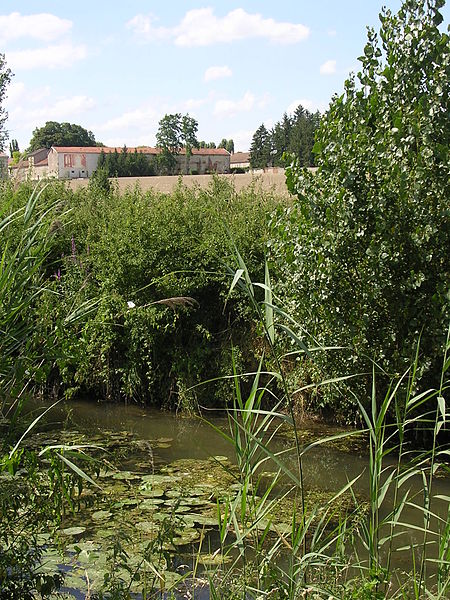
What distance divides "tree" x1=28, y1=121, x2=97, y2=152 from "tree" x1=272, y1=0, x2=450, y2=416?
69.8 meters

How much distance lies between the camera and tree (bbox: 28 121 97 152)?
78.5 meters

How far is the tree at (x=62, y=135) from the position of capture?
78500mm

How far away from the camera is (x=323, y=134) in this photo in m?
7.85

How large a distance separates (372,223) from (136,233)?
3.98m

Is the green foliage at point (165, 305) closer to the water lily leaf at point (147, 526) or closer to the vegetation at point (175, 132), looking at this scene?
the water lily leaf at point (147, 526)

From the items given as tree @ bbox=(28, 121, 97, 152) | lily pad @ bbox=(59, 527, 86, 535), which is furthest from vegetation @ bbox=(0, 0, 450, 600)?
tree @ bbox=(28, 121, 97, 152)

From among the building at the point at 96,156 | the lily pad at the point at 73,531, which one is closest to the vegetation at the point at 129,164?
the building at the point at 96,156

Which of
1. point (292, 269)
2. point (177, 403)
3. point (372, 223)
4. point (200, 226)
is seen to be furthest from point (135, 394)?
point (372, 223)

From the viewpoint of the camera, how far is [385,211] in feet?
24.5

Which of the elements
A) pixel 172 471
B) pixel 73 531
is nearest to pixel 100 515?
pixel 73 531

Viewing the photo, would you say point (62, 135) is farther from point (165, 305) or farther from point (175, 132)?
point (165, 305)

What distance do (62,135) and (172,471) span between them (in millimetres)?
79820

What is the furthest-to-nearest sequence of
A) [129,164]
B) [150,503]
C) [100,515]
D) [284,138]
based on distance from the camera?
[284,138], [129,164], [150,503], [100,515]

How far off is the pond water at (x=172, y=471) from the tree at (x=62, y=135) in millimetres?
67925
